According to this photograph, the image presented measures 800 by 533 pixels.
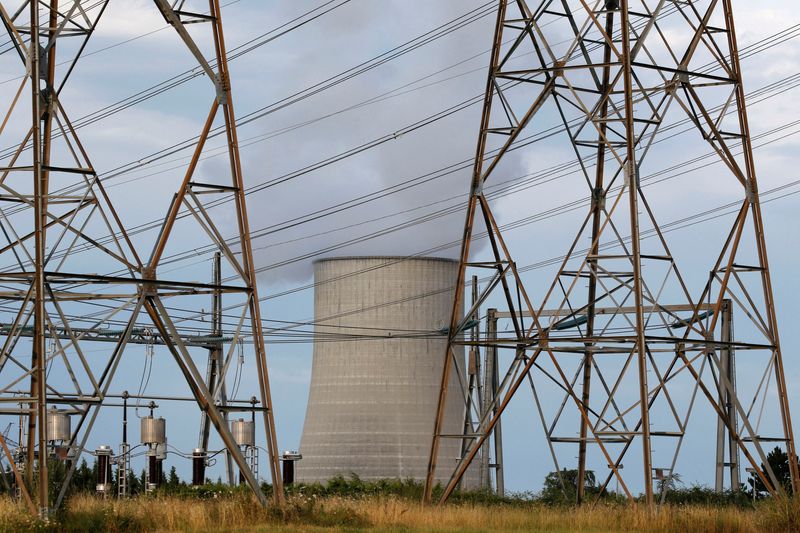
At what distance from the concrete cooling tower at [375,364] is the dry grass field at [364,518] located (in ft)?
62.7

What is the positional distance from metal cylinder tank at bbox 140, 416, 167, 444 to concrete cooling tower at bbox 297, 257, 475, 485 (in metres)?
5.31

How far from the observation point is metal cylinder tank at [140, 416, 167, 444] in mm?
37250

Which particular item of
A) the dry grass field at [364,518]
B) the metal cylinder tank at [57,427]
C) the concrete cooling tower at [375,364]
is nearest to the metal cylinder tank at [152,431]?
the metal cylinder tank at [57,427]

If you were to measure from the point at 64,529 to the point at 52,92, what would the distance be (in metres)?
6.93

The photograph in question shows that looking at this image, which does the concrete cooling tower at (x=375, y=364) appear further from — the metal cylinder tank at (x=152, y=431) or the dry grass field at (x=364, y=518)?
the dry grass field at (x=364, y=518)

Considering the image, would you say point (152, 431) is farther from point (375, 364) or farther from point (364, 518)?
point (364, 518)

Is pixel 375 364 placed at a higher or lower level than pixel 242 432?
higher

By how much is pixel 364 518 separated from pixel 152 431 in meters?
19.5

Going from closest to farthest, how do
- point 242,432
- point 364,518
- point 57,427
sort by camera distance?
point 364,518, point 57,427, point 242,432

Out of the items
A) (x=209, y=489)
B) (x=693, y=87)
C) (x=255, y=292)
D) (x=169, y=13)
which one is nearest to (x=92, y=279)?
(x=255, y=292)

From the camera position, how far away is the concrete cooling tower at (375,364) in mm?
39656

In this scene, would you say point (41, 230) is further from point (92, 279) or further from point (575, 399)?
point (575, 399)

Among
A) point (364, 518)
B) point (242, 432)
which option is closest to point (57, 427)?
point (242, 432)

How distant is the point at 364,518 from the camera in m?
19.2
